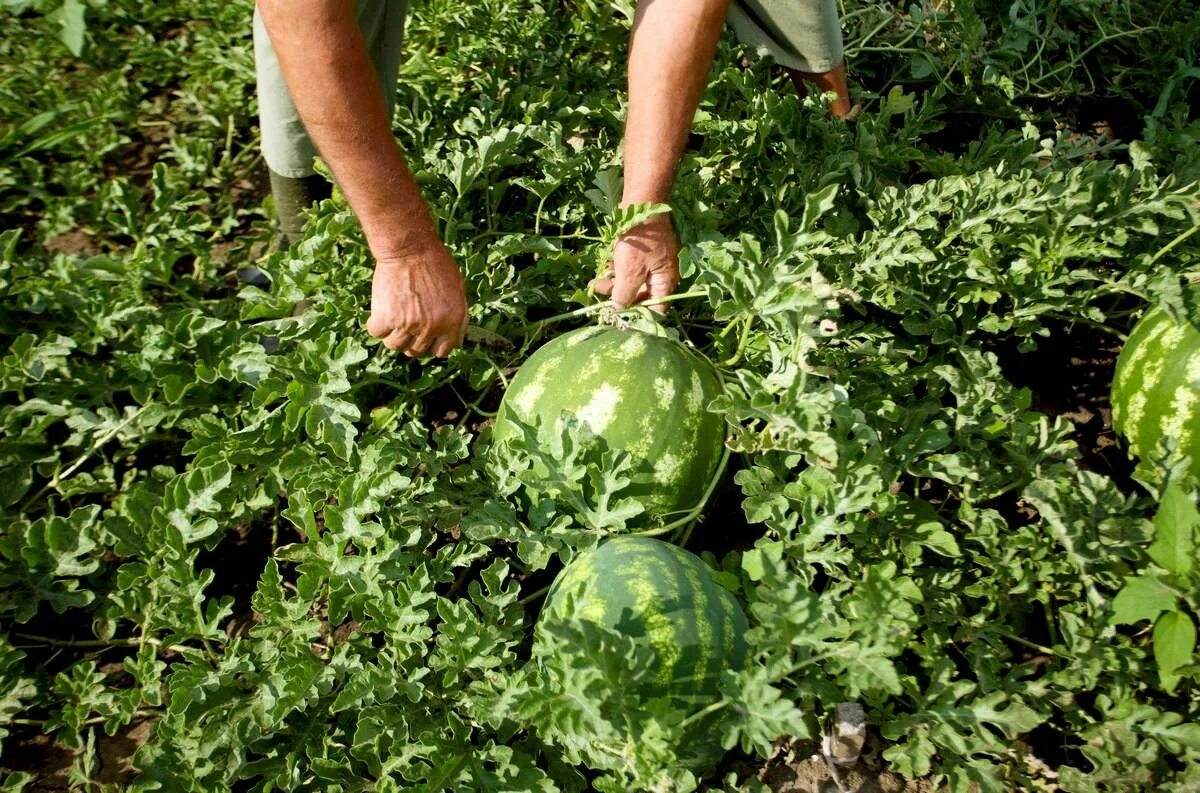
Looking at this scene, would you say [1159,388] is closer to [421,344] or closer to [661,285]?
[661,285]

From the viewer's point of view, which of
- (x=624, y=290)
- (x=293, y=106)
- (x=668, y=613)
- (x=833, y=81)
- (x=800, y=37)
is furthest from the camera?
(x=833, y=81)

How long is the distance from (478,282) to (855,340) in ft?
3.55

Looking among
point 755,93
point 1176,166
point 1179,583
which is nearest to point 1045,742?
Answer: point 1179,583

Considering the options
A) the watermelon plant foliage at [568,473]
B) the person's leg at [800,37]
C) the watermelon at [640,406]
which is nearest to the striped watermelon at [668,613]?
the watermelon plant foliage at [568,473]

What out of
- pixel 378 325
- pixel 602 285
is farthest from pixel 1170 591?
pixel 378 325

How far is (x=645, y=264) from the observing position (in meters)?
2.51

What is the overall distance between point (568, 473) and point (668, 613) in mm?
405

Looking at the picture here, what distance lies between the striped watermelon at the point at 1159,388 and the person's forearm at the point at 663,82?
134cm

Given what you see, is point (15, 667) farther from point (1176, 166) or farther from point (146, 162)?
point (1176, 166)

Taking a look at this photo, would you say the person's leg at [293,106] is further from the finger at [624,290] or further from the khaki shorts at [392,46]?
the finger at [624,290]

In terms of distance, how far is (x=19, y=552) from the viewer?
90.4 inches

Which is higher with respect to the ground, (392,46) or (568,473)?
(392,46)

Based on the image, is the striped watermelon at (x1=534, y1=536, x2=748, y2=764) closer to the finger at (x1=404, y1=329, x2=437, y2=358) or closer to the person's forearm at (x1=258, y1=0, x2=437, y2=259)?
the finger at (x1=404, y1=329, x2=437, y2=358)

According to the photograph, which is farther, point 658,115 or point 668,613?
point 658,115
